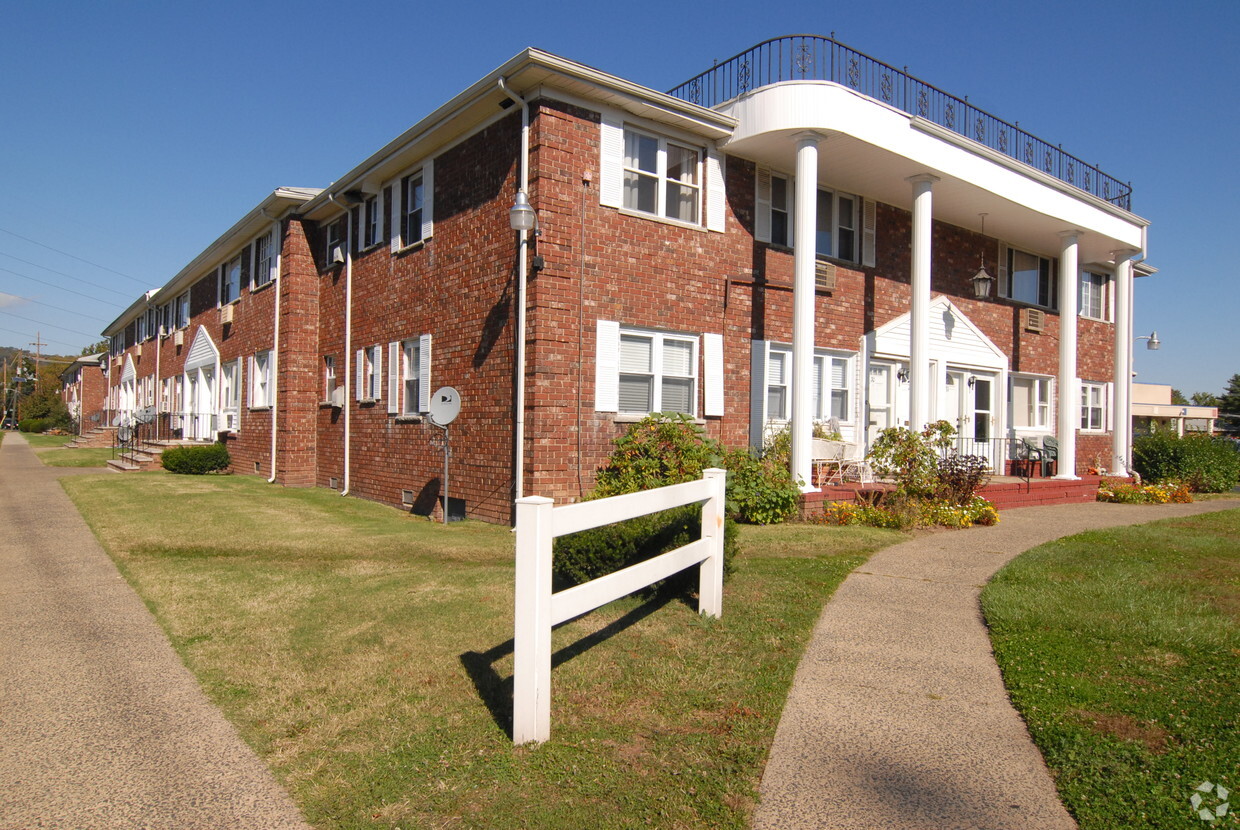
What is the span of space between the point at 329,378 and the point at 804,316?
33.1 feet

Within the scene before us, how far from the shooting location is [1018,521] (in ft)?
37.9

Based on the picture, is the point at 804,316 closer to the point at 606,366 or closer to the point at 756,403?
the point at 756,403

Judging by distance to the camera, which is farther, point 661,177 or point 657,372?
point 661,177

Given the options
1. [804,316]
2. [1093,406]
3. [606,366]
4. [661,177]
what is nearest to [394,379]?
[606,366]

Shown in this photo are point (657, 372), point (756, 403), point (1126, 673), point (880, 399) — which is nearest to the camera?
point (1126, 673)

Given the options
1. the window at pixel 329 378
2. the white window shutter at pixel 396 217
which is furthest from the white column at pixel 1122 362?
the window at pixel 329 378

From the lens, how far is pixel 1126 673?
461cm

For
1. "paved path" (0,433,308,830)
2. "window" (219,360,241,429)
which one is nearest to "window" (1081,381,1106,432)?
"paved path" (0,433,308,830)

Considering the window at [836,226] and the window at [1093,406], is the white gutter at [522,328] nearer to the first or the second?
the window at [836,226]

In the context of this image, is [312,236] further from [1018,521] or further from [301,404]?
[1018,521]

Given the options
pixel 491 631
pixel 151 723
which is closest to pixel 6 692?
pixel 151 723

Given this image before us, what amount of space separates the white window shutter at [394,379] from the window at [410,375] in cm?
10

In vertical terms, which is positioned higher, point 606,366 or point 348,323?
point 348,323

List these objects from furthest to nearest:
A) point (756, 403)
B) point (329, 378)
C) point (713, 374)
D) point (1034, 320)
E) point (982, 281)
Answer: point (1034, 320) → point (329, 378) → point (982, 281) → point (756, 403) → point (713, 374)
